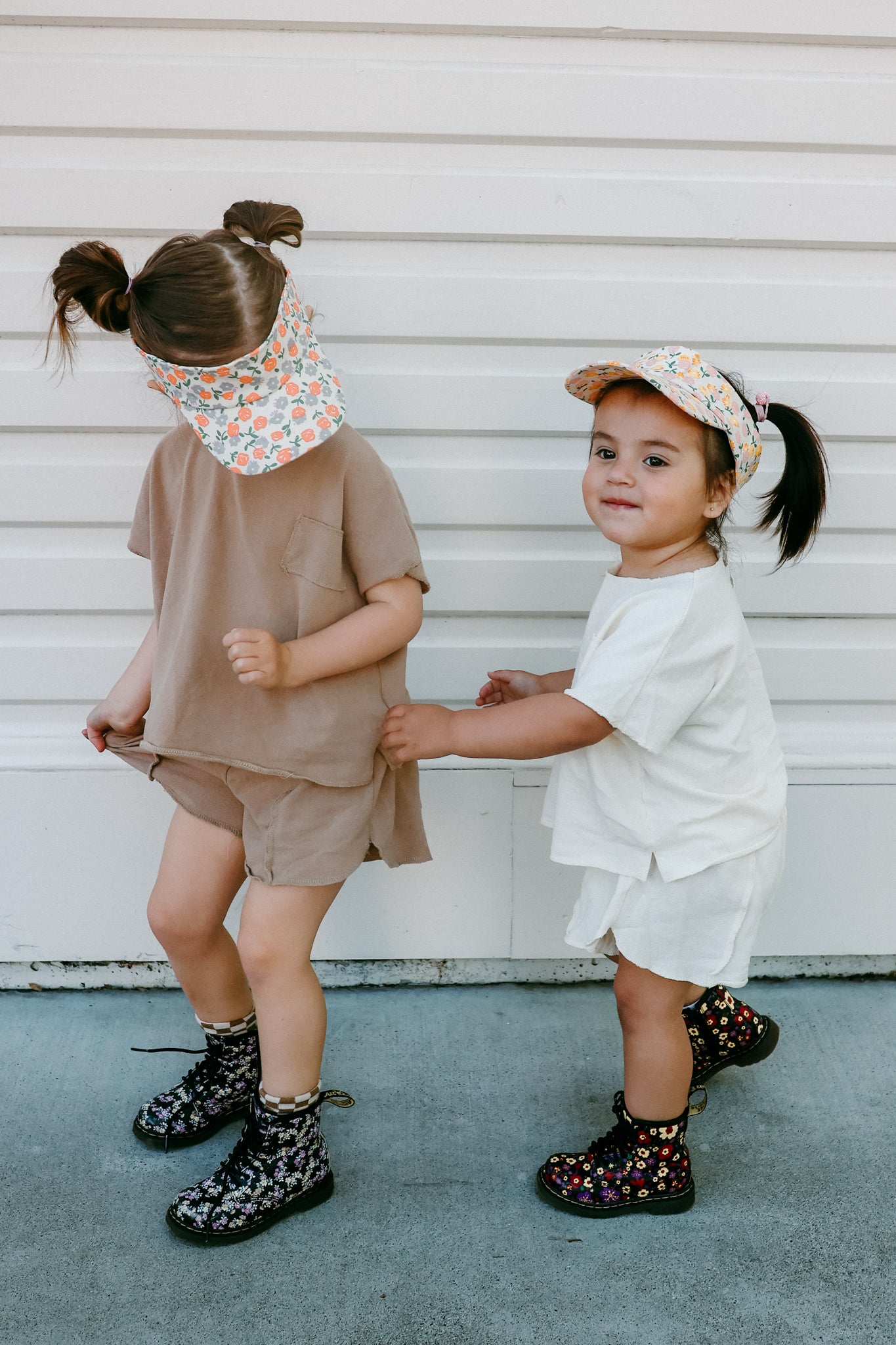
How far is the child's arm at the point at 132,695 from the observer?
2096 millimetres

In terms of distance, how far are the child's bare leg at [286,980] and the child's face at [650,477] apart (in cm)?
83

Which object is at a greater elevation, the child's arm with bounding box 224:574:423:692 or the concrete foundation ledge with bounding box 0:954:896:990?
the child's arm with bounding box 224:574:423:692

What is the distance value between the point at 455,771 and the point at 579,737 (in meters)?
0.84

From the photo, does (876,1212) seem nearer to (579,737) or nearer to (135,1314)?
(579,737)

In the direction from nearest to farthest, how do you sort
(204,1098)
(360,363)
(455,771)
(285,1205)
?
1. (285,1205)
2. (204,1098)
3. (360,363)
4. (455,771)

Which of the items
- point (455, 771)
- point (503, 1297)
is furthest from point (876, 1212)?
point (455, 771)

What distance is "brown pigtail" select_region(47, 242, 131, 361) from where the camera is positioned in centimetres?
167

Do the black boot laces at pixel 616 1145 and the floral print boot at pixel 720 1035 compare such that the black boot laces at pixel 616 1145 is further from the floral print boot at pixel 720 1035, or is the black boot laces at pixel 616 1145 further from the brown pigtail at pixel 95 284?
the brown pigtail at pixel 95 284

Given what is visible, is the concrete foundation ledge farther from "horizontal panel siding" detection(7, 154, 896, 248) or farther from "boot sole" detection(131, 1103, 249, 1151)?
"horizontal panel siding" detection(7, 154, 896, 248)

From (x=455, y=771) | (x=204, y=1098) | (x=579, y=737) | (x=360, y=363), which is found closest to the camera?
(x=579, y=737)

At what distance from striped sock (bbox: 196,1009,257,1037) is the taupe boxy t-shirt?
25.7 inches

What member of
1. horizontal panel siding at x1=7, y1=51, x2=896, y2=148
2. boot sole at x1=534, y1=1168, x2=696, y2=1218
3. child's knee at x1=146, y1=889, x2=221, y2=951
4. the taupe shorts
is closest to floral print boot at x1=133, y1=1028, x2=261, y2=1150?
child's knee at x1=146, y1=889, x2=221, y2=951

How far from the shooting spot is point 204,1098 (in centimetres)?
227

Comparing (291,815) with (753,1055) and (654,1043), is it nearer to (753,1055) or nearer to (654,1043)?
(654,1043)
